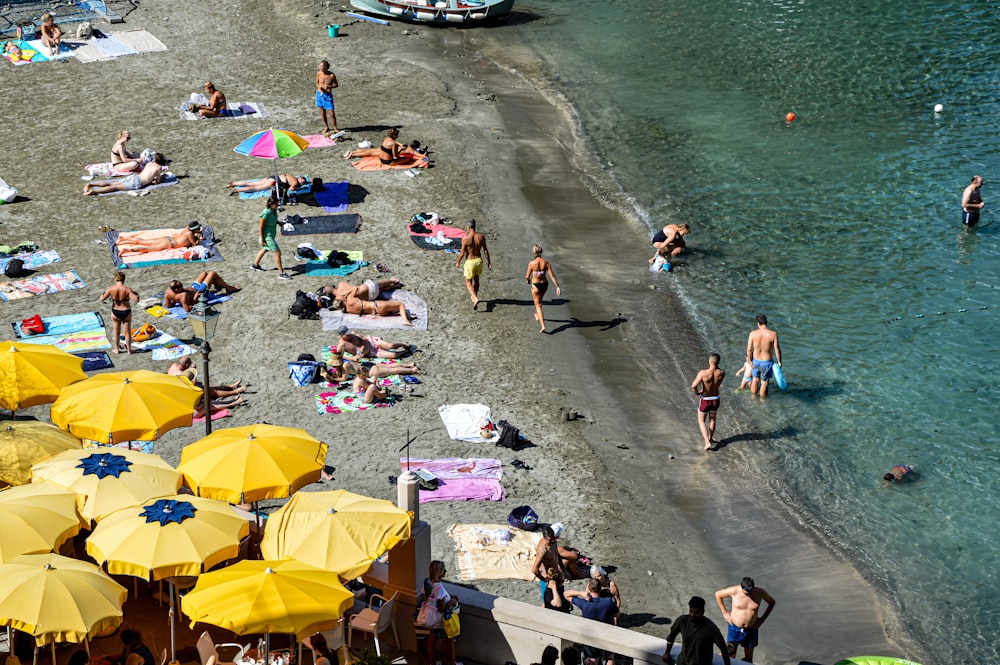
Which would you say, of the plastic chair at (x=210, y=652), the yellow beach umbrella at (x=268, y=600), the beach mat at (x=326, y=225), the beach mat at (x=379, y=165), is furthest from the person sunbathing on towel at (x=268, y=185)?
the yellow beach umbrella at (x=268, y=600)

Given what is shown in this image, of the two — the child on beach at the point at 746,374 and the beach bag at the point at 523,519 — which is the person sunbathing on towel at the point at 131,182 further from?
the beach bag at the point at 523,519

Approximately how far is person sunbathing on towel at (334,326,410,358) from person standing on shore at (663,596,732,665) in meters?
10.3

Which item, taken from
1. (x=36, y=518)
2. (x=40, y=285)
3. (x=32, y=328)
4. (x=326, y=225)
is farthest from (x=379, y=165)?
(x=36, y=518)

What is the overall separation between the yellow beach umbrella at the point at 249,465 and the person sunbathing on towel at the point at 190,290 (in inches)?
333

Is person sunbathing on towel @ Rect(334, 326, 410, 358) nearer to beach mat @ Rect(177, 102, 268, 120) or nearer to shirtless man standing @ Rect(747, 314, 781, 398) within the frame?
shirtless man standing @ Rect(747, 314, 781, 398)

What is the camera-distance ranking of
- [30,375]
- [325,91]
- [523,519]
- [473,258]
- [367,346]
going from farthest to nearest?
1. [325,91]
2. [473,258]
3. [367,346]
4. [523,519]
5. [30,375]

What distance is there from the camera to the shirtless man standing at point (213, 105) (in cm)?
3262

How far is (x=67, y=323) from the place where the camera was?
21.7m

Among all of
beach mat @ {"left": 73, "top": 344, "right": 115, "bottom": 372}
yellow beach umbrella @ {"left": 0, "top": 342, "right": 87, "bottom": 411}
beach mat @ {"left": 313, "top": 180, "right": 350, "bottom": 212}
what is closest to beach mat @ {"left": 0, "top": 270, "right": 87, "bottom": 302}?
beach mat @ {"left": 73, "top": 344, "right": 115, "bottom": 372}

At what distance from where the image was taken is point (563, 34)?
42281 mm

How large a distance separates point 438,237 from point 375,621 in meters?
14.5

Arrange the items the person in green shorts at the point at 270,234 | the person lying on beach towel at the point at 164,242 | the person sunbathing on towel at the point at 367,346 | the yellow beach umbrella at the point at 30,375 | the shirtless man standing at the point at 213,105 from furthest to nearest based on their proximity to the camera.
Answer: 1. the shirtless man standing at the point at 213,105
2. the person lying on beach towel at the point at 164,242
3. the person in green shorts at the point at 270,234
4. the person sunbathing on towel at the point at 367,346
5. the yellow beach umbrella at the point at 30,375

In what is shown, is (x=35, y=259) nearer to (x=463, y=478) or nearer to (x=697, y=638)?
(x=463, y=478)

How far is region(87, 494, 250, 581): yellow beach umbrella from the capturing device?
38.0 feet
